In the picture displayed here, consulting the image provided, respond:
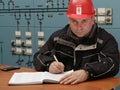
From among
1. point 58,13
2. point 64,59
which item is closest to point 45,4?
point 58,13

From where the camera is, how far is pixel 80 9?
190 centimetres

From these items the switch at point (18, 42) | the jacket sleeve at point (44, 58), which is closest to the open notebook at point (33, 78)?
the jacket sleeve at point (44, 58)

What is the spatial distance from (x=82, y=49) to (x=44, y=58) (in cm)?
29

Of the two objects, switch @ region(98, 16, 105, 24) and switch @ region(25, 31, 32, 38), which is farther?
switch @ region(25, 31, 32, 38)

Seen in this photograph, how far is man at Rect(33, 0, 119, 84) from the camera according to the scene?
1.75 m

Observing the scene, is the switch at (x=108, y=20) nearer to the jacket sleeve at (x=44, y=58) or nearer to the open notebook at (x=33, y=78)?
the jacket sleeve at (x=44, y=58)

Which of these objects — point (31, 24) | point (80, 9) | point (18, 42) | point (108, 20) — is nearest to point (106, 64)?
point (80, 9)

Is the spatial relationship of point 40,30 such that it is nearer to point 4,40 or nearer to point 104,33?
point 4,40

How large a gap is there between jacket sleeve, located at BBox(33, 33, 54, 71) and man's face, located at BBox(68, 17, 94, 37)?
280mm

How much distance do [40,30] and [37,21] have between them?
0.36 ft

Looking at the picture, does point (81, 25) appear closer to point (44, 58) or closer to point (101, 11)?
point (44, 58)

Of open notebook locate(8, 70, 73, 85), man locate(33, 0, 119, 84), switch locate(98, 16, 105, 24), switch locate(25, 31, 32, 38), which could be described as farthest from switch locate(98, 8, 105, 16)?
open notebook locate(8, 70, 73, 85)

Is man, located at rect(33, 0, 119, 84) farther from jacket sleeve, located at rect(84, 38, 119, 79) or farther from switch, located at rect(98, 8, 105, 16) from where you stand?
switch, located at rect(98, 8, 105, 16)

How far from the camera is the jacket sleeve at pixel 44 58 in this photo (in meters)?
1.99
